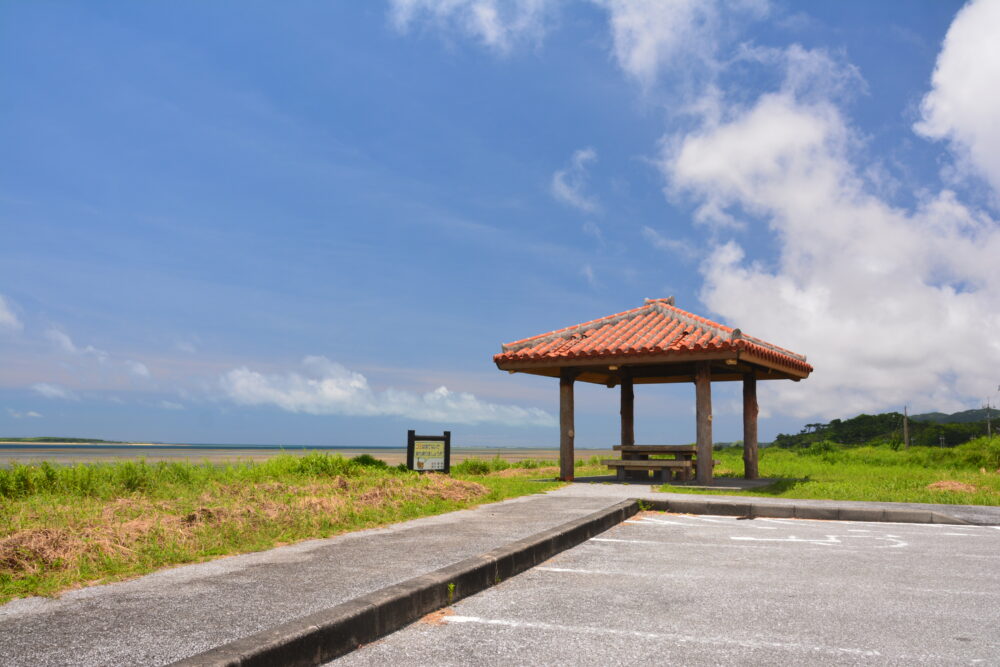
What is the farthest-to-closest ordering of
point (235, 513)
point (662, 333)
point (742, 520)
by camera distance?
point (662, 333) → point (742, 520) → point (235, 513)

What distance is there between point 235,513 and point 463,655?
4.68 m

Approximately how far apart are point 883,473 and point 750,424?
4077 mm

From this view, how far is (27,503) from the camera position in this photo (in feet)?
29.0

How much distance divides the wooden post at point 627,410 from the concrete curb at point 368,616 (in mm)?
12857

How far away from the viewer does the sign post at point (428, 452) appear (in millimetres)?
13242

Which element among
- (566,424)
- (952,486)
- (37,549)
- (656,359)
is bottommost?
(952,486)

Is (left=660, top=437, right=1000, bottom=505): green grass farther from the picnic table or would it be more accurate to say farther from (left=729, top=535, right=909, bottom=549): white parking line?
(left=729, top=535, right=909, bottom=549): white parking line

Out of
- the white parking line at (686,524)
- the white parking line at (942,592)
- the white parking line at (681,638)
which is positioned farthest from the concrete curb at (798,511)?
the white parking line at (681,638)

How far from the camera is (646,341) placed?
50.6ft

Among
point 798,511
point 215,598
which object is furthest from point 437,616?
point 798,511

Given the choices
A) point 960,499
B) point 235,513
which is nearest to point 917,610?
point 235,513

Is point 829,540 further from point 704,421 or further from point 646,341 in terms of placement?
point 646,341

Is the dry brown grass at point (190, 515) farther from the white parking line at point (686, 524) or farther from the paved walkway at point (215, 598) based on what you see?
the white parking line at point (686, 524)

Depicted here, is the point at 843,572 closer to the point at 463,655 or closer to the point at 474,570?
the point at 474,570
